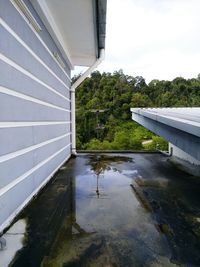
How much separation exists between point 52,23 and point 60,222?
13.4 ft

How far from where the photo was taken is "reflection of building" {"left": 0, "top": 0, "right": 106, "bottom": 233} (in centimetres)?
292

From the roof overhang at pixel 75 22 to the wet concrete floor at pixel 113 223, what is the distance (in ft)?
10.5

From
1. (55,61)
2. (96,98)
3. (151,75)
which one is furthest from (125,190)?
(151,75)

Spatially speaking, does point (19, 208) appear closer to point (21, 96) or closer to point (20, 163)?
point (20, 163)

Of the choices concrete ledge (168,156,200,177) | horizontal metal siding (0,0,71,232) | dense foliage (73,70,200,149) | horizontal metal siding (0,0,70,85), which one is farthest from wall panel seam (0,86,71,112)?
dense foliage (73,70,200,149)

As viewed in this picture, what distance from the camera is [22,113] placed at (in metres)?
3.50

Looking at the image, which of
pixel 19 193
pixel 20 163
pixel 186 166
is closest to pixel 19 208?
pixel 19 193

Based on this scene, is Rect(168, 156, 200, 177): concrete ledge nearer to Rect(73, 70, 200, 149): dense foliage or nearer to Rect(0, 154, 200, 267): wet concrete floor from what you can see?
Rect(0, 154, 200, 267): wet concrete floor

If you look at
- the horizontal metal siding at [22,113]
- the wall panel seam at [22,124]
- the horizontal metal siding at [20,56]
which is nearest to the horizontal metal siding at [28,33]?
the horizontal metal siding at [22,113]

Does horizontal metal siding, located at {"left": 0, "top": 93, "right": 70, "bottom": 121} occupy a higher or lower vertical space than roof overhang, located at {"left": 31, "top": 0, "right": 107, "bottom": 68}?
lower

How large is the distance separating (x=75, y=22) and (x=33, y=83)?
214 cm

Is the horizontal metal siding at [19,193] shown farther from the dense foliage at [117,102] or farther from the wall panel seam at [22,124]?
the dense foliage at [117,102]

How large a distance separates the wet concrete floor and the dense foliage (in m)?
22.6

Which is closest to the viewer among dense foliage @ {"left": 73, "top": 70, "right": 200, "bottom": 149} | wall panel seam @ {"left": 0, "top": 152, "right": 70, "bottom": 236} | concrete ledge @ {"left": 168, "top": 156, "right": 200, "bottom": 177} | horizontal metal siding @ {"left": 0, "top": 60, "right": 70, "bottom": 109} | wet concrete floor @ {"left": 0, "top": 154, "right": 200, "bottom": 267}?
wet concrete floor @ {"left": 0, "top": 154, "right": 200, "bottom": 267}
